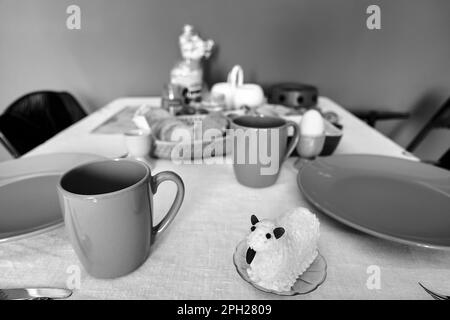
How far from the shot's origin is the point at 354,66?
1.41m

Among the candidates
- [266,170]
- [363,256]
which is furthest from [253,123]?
[363,256]

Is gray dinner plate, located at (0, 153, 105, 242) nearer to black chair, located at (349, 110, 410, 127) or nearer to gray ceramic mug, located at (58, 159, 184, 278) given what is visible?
gray ceramic mug, located at (58, 159, 184, 278)

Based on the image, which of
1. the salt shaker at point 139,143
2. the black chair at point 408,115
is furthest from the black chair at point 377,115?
the salt shaker at point 139,143

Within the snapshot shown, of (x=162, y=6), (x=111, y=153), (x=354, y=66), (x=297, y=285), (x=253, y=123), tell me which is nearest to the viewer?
(x=297, y=285)

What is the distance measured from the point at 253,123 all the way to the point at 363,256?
0.27m

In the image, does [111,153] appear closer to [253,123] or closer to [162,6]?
[253,123]

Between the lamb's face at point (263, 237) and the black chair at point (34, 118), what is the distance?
0.80 meters

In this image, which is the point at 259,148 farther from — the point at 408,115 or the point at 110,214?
the point at 408,115

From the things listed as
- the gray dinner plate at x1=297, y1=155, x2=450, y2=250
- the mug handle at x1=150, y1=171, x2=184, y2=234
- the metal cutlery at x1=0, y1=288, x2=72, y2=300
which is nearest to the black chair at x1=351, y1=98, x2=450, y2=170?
the gray dinner plate at x1=297, y1=155, x2=450, y2=250

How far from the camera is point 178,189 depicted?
13.5 inches

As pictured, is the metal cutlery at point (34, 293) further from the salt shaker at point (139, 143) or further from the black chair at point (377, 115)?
the black chair at point (377, 115)

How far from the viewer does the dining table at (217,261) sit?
300mm

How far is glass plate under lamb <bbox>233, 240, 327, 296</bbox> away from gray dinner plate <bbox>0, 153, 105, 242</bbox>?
21cm

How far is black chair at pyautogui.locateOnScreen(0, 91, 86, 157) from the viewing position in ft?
2.78
